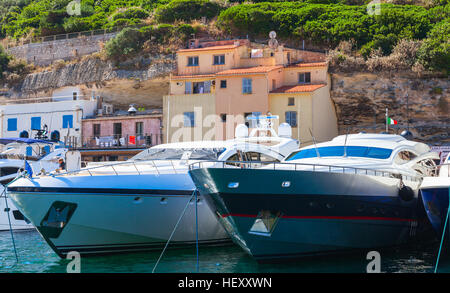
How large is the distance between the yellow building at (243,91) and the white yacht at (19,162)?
9418 mm

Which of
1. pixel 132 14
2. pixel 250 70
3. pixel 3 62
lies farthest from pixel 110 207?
pixel 132 14

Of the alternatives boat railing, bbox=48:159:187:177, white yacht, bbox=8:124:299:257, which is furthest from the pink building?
white yacht, bbox=8:124:299:257

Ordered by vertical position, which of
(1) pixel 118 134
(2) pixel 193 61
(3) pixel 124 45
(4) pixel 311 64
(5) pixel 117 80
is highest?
(3) pixel 124 45

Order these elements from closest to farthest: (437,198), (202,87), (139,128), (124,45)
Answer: (437,198), (202,87), (139,128), (124,45)

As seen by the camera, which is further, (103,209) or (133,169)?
(133,169)

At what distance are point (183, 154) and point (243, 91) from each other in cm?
1721

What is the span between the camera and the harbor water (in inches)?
600

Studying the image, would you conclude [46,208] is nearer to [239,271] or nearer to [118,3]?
[239,271]

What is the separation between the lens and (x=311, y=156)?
59.0ft

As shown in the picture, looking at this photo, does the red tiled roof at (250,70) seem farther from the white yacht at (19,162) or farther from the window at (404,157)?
the window at (404,157)

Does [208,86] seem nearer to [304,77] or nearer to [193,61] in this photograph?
[193,61]

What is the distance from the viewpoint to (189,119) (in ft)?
123
